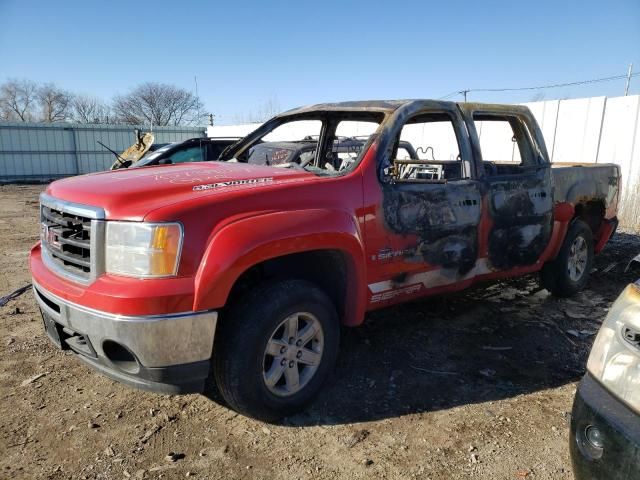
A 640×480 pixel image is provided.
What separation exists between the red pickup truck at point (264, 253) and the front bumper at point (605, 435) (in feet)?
4.93

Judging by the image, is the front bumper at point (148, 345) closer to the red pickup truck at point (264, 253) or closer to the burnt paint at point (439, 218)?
the red pickup truck at point (264, 253)

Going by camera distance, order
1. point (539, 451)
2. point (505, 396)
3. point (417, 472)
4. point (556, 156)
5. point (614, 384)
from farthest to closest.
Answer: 1. point (556, 156)
2. point (505, 396)
3. point (539, 451)
4. point (417, 472)
5. point (614, 384)

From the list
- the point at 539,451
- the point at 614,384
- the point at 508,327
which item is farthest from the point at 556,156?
the point at 614,384

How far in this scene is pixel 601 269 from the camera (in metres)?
6.47

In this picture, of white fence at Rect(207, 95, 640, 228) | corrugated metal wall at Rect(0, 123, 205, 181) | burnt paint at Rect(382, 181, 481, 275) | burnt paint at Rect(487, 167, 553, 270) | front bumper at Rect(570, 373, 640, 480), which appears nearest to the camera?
front bumper at Rect(570, 373, 640, 480)

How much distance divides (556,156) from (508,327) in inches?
274

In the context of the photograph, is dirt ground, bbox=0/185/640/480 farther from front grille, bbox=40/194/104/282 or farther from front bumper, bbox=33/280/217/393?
front grille, bbox=40/194/104/282

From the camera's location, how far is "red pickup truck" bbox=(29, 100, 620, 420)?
95.4 inches

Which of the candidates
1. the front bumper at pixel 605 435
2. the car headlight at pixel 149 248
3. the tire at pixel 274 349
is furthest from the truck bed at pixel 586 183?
the car headlight at pixel 149 248

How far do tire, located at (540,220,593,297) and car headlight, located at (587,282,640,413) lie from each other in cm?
328

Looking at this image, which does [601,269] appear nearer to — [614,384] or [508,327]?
[508,327]

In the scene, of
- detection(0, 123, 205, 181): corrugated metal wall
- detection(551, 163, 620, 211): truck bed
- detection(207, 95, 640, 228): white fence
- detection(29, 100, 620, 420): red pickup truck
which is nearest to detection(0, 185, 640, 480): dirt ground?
detection(29, 100, 620, 420): red pickup truck

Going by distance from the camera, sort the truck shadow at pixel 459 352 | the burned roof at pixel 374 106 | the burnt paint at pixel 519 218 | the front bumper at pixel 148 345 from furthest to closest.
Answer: the burnt paint at pixel 519 218 → the burned roof at pixel 374 106 → the truck shadow at pixel 459 352 → the front bumper at pixel 148 345

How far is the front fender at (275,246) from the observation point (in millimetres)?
2447
